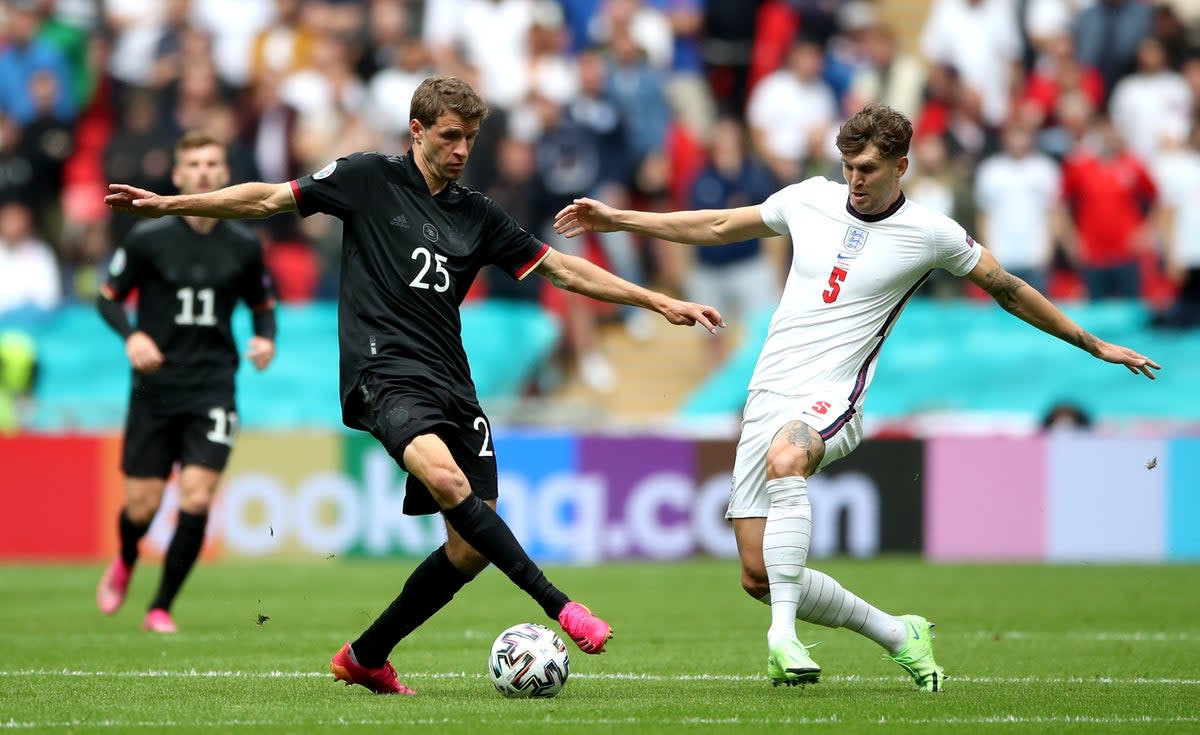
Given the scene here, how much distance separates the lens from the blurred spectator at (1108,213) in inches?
761

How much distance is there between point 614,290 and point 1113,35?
15153mm

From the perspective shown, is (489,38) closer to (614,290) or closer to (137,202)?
(614,290)

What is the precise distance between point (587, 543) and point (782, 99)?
21.0ft

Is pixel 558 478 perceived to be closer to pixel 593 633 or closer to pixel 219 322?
pixel 219 322

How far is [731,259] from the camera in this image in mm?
19328

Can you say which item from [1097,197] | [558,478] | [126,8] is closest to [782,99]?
[1097,197]

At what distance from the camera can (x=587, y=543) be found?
17.5m

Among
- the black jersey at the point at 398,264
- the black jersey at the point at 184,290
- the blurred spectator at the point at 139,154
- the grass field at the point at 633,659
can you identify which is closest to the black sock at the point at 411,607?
the grass field at the point at 633,659

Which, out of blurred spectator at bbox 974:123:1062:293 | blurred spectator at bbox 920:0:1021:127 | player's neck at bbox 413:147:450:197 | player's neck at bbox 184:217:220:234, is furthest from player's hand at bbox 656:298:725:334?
blurred spectator at bbox 920:0:1021:127

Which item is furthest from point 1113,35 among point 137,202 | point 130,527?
→ point 137,202

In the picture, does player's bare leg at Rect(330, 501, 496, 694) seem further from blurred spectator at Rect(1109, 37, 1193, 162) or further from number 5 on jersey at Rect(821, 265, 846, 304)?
blurred spectator at Rect(1109, 37, 1193, 162)

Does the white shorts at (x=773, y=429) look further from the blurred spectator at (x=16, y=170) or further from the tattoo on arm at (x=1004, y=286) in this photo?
the blurred spectator at (x=16, y=170)

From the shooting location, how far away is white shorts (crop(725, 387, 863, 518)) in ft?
27.5

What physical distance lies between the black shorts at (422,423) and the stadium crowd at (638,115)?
35.7ft
